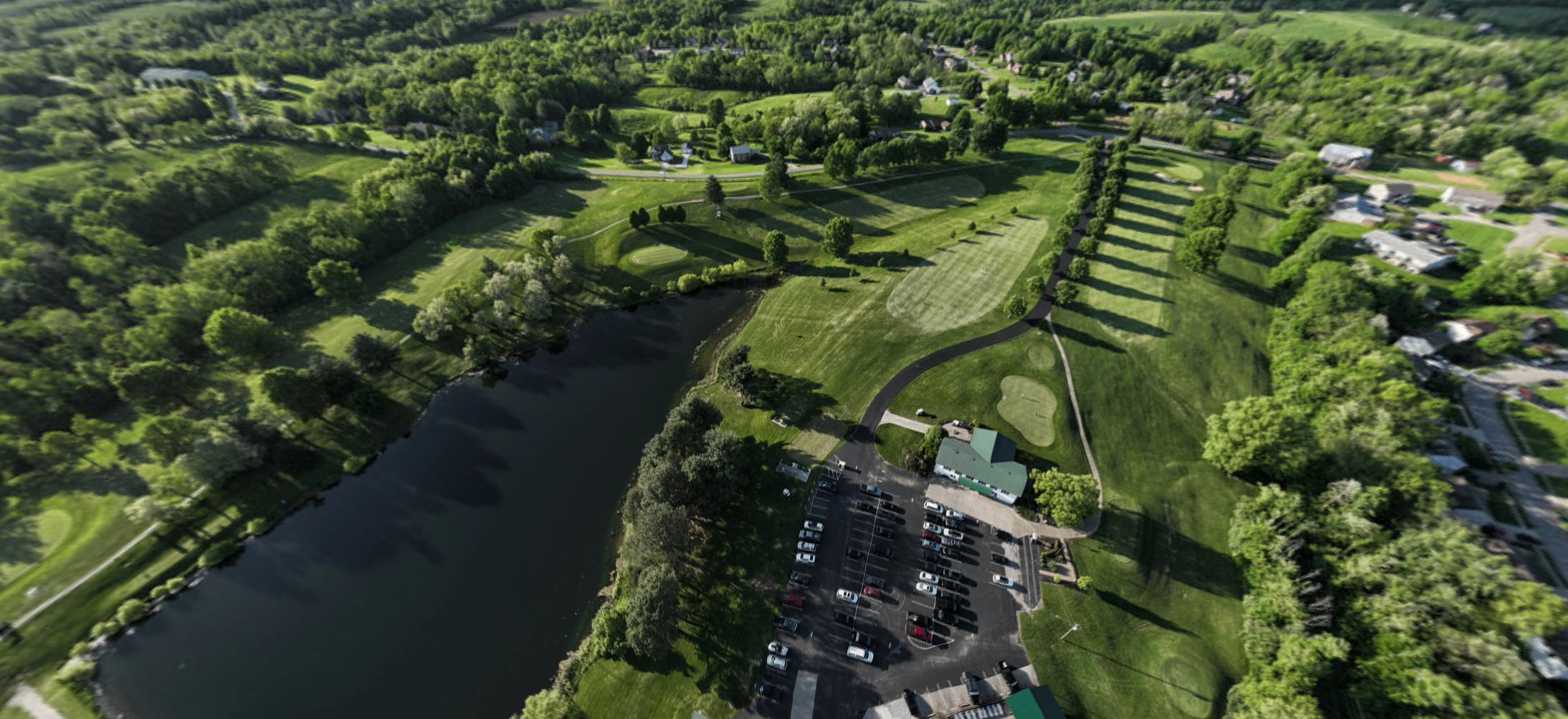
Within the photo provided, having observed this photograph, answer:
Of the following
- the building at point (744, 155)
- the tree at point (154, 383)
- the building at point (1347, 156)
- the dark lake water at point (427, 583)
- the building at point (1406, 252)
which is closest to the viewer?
the dark lake water at point (427, 583)

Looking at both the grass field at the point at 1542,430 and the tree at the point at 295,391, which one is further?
the grass field at the point at 1542,430

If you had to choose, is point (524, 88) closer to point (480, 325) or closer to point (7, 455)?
point (480, 325)

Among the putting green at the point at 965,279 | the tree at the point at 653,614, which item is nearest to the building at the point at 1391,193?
the putting green at the point at 965,279

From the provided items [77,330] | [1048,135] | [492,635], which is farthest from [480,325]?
[1048,135]

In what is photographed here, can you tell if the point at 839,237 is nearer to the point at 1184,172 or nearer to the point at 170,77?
the point at 1184,172

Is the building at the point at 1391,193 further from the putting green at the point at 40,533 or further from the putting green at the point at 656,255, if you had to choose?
the putting green at the point at 40,533

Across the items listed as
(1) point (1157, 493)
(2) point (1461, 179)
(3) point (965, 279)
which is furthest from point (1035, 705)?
(2) point (1461, 179)
